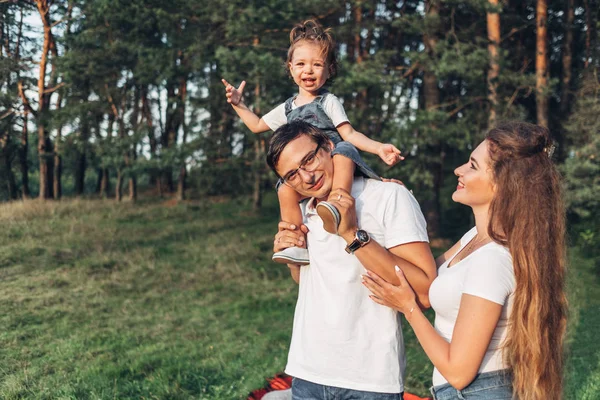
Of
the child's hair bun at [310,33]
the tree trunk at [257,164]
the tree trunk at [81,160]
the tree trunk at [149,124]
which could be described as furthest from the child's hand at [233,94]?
the tree trunk at [149,124]

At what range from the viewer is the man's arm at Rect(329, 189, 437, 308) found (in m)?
2.04

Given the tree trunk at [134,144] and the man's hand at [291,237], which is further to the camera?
the tree trunk at [134,144]

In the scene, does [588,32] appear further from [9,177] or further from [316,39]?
[9,177]

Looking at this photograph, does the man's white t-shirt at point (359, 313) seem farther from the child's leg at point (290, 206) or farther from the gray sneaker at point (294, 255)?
the child's leg at point (290, 206)

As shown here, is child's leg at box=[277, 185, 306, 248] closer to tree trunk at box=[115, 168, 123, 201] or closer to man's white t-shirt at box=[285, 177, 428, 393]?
man's white t-shirt at box=[285, 177, 428, 393]

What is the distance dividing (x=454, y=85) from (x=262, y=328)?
1431 cm

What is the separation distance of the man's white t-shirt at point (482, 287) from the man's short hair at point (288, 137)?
728 mm

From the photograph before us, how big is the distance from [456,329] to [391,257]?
1.09 ft

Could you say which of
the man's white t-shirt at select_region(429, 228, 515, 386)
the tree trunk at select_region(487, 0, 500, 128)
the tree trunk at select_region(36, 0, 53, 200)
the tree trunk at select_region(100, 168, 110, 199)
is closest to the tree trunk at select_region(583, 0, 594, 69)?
the tree trunk at select_region(487, 0, 500, 128)

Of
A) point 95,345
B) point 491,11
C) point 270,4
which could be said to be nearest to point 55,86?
point 95,345

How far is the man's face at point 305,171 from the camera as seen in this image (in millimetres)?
2293

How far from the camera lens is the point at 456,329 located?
1.99m

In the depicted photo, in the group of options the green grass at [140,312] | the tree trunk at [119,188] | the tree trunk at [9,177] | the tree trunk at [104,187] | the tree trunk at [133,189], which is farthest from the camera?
the tree trunk at [133,189]

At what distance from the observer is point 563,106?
15562 millimetres
